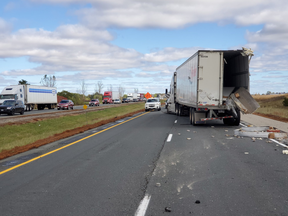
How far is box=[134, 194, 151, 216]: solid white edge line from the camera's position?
14.9 ft

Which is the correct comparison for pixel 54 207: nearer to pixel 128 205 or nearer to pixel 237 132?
pixel 128 205

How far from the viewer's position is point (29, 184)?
20.4 feet

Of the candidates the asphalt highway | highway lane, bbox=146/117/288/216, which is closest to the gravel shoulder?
the asphalt highway

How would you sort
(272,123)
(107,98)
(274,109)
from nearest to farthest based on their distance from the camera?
(272,123) < (274,109) < (107,98)

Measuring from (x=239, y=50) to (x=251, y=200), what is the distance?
11.8m

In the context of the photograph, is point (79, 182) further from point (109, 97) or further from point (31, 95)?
point (109, 97)

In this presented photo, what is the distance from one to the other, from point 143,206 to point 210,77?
41.2 ft

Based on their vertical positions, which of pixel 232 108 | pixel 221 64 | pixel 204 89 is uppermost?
pixel 221 64

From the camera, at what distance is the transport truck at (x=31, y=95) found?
40.2 m

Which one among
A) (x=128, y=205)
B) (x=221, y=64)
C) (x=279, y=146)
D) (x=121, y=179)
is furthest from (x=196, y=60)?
(x=128, y=205)

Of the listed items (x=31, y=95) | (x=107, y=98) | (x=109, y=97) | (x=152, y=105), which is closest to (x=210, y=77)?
(x=152, y=105)

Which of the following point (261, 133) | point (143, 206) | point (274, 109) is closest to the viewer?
point (143, 206)

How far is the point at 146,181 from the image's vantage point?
20.7 ft

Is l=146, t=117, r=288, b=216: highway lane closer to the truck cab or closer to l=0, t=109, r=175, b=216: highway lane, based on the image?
l=0, t=109, r=175, b=216: highway lane
